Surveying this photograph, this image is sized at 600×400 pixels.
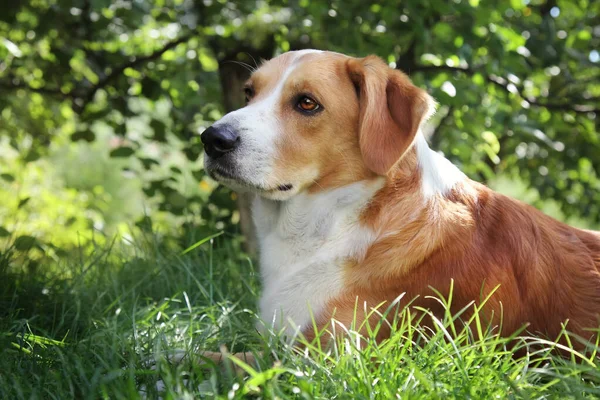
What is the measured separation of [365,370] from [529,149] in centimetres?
422

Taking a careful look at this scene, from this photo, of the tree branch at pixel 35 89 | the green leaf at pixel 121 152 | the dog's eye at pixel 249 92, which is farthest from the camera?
the tree branch at pixel 35 89

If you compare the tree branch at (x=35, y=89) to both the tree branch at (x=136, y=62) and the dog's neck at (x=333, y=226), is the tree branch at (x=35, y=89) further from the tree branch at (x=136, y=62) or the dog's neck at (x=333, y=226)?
the dog's neck at (x=333, y=226)

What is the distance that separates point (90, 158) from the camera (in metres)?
9.56

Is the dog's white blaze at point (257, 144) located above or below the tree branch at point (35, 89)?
above

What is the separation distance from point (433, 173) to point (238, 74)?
2372 mm

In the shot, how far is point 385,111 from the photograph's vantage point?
293 centimetres

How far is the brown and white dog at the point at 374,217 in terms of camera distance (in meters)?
2.74

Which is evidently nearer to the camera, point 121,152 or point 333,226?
point 333,226

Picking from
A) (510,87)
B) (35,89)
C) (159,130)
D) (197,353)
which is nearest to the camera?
(197,353)

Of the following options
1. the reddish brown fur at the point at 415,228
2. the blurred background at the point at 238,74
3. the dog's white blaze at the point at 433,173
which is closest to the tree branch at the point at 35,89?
the blurred background at the point at 238,74

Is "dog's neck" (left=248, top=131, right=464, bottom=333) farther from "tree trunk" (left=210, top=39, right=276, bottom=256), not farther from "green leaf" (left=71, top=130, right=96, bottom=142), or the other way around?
"green leaf" (left=71, top=130, right=96, bottom=142)

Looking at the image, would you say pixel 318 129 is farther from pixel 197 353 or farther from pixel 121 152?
pixel 121 152

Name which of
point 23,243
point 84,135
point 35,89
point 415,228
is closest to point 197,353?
point 415,228

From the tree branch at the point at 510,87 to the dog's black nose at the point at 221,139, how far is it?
6.52 feet
